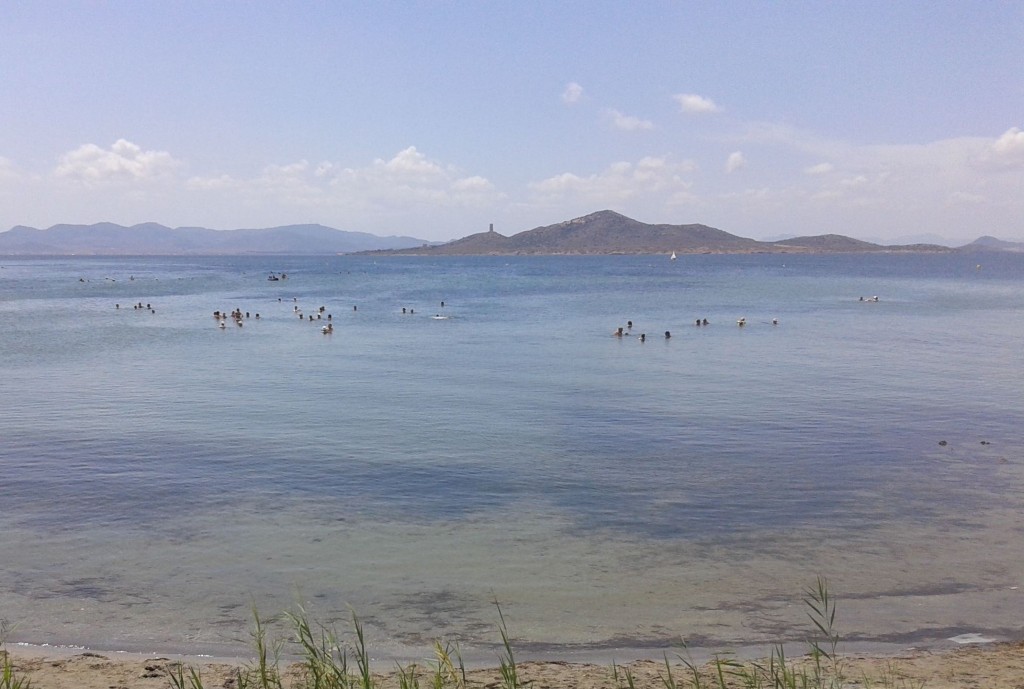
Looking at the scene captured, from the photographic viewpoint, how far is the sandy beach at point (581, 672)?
9.19 meters

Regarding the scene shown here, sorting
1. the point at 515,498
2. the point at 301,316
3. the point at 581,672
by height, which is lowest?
the point at 581,672

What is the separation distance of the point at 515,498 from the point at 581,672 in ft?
22.9

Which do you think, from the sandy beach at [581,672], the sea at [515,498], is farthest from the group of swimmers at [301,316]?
the sandy beach at [581,672]

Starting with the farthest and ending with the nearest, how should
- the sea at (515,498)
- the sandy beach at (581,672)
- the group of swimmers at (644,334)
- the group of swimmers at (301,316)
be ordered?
the group of swimmers at (301,316), the group of swimmers at (644,334), the sea at (515,498), the sandy beach at (581,672)

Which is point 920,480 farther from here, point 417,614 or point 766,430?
point 417,614

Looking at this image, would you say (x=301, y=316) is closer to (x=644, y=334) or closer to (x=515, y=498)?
(x=644, y=334)

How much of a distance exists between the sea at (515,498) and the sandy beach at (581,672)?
0.63m

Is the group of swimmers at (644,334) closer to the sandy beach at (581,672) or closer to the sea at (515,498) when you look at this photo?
the sea at (515,498)

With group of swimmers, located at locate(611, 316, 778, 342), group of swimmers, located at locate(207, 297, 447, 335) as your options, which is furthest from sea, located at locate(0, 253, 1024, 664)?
group of swimmers, located at locate(207, 297, 447, 335)

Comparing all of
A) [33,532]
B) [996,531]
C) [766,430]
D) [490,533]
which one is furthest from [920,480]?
[33,532]

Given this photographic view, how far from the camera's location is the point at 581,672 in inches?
382

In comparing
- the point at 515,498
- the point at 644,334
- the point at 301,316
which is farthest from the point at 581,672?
the point at 301,316

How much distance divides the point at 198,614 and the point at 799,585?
865cm

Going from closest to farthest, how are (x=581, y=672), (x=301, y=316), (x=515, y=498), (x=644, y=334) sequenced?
1. (x=581, y=672)
2. (x=515, y=498)
3. (x=644, y=334)
4. (x=301, y=316)
